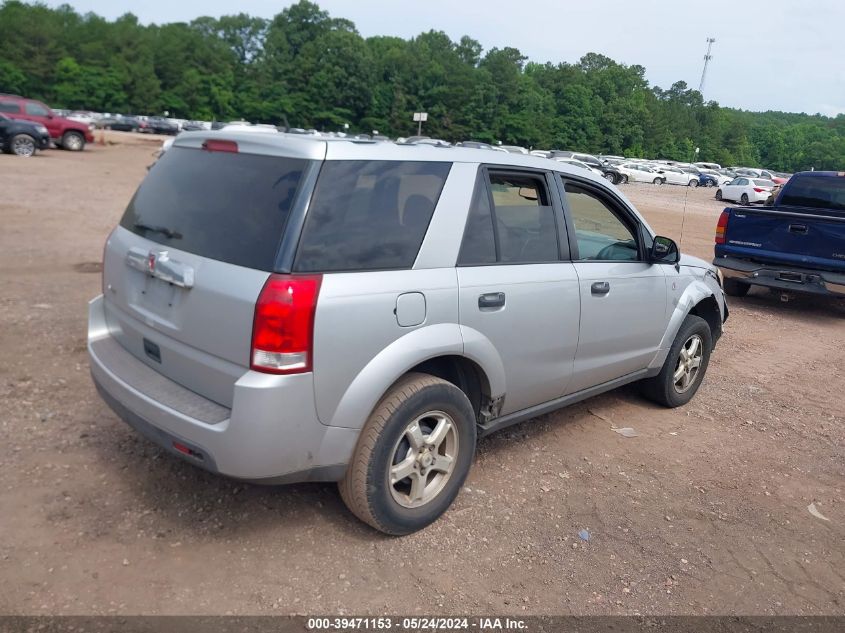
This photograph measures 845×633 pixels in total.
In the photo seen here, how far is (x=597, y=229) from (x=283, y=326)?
9.22ft

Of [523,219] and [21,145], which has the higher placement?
[523,219]

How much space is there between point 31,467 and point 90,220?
32.4ft

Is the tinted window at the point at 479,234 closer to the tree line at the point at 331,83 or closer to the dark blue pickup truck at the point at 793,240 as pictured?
the dark blue pickup truck at the point at 793,240

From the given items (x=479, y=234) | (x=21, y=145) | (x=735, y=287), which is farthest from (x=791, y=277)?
(x=21, y=145)

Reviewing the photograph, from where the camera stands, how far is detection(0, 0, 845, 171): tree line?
98750mm

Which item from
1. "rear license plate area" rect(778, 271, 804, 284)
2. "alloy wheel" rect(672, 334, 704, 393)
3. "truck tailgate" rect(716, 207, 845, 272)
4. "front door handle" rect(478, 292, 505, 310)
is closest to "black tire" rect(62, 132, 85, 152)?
"truck tailgate" rect(716, 207, 845, 272)

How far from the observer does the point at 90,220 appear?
1265cm

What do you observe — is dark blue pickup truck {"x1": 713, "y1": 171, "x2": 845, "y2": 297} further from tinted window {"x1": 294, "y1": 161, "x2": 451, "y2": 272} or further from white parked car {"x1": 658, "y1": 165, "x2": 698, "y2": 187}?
white parked car {"x1": 658, "y1": 165, "x2": 698, "y2": 187}

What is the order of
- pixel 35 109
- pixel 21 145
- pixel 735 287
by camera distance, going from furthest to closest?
pixel 35 109 → pixel 21 145 → pixel 735 287

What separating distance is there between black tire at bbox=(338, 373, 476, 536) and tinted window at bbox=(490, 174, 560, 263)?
0.87 metres

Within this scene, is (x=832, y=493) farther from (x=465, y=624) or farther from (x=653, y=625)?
(x=465, y=624)

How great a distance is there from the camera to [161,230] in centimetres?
347

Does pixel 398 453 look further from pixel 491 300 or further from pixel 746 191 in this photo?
pixel 746 191

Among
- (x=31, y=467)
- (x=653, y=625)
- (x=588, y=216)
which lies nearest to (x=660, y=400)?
(x=588, y=216)
